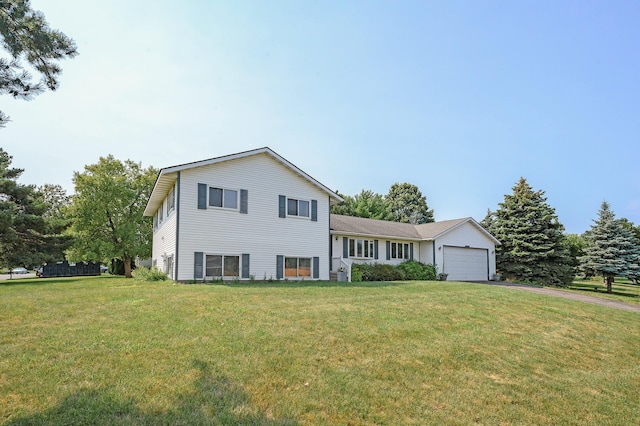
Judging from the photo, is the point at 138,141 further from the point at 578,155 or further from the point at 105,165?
the point at 578,155

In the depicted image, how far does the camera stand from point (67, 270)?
3412 cm

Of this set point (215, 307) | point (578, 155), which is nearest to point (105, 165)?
point (215, 307)

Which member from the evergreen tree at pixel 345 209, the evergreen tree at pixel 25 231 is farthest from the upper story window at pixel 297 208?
the evergreen tree at pixel 345 209

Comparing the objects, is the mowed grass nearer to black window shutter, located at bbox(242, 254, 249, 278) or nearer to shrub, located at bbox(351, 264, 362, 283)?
black window shutter, located at bbox(242, 254, 249, 278)

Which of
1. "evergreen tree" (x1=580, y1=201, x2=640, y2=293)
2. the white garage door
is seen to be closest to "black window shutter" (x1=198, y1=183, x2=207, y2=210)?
the white garage door

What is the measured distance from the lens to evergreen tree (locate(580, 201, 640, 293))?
1142 inches

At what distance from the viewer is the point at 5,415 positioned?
12.5 ft

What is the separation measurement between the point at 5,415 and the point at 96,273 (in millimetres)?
36679

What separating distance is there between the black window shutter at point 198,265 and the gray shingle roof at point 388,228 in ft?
30.0

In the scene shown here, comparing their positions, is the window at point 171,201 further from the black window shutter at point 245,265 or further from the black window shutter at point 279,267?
the black window shutter at point 279,267

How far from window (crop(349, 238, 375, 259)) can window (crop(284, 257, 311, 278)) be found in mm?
5301

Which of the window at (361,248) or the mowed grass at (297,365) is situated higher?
the window at (361,248)

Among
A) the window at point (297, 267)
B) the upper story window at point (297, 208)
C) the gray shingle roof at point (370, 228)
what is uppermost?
the upper story window at point (297, 208)

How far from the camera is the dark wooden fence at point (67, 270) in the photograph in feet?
110
